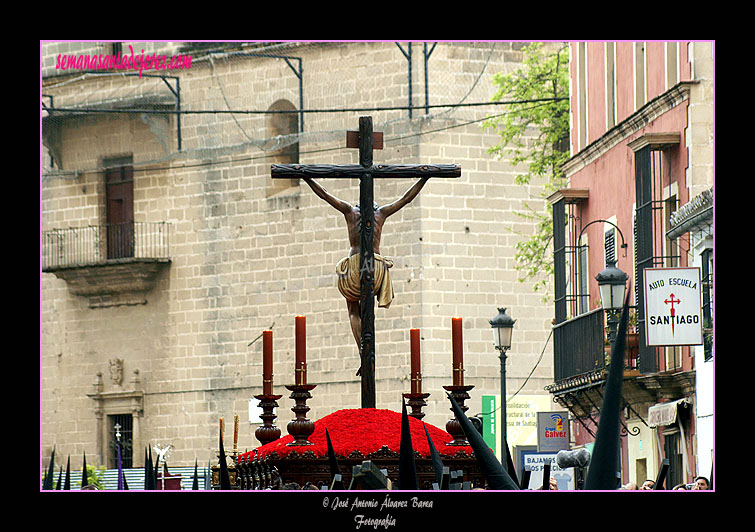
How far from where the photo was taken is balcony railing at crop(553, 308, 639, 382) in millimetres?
23109

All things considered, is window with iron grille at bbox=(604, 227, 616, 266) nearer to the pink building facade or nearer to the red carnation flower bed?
the pink building facade

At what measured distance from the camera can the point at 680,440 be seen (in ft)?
70.3

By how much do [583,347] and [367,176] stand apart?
14751 millimetres

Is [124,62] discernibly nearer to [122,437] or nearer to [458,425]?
[122,437]

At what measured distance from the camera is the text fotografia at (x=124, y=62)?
38.2m

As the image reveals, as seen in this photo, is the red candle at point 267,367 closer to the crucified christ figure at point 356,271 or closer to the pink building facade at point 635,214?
the crucified christ figure at point 356,271

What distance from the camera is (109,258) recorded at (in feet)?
130

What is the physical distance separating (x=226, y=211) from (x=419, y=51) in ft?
20.1

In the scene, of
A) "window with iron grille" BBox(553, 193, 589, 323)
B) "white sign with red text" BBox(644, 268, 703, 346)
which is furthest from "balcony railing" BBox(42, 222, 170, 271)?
"white sign with red text" BBox(644, 268, 703, 346)

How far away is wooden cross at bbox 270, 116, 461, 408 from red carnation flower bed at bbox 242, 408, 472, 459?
580 mm

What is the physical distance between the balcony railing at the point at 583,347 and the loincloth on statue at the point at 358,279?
12.6 meters

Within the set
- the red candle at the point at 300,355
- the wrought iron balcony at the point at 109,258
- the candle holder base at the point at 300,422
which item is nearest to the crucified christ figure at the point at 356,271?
the red candle at the point at 300,355

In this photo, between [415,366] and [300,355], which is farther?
[415,366]
